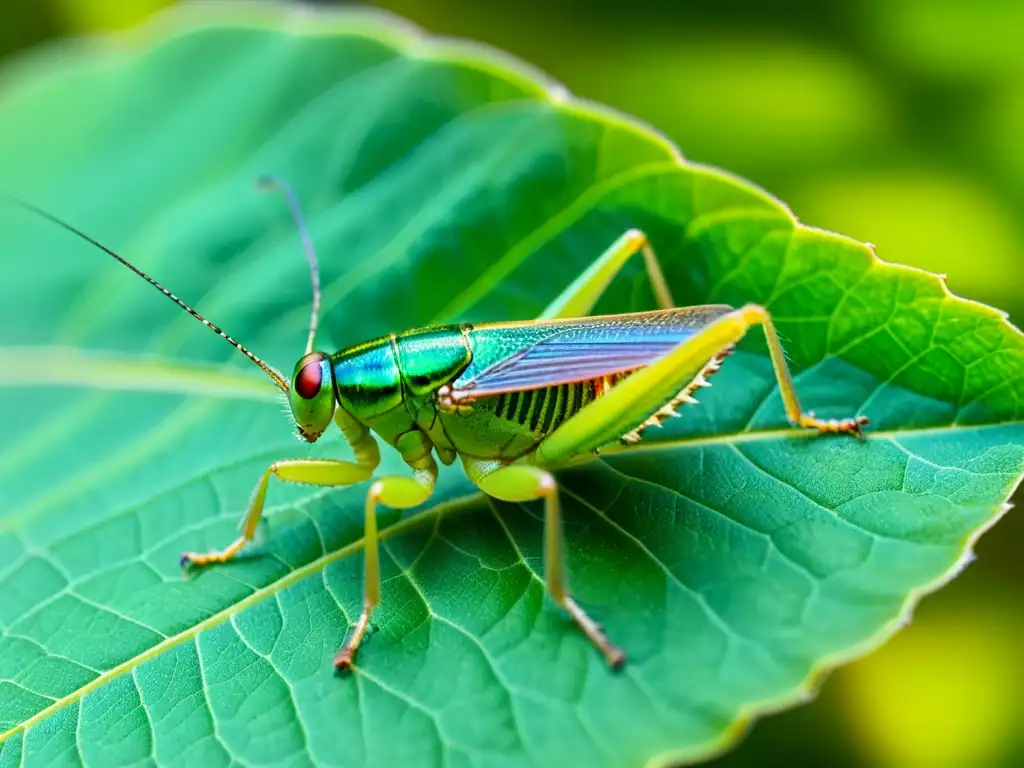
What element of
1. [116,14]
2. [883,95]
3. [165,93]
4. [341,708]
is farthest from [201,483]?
[116,14]

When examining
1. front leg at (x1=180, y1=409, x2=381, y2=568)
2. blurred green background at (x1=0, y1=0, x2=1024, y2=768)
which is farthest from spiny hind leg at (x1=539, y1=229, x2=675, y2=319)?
blurred green background at (x1=0, y1=0, x2=1024, y2=768)

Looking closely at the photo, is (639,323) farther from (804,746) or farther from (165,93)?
(165,93)

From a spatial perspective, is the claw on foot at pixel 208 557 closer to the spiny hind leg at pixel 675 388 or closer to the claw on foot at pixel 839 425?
the spiny hind leg at pixel 675 388

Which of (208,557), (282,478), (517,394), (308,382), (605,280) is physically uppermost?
(605,280)

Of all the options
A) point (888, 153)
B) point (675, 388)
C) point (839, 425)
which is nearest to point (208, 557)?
point (675, 388)

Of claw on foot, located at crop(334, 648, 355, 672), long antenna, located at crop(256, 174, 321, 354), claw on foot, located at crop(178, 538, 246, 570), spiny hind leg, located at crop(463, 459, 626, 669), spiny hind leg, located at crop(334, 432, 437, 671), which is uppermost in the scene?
long antenna, located at crop(256, 174, 321, 354)

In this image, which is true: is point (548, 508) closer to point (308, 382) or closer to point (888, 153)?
point (308, 382)

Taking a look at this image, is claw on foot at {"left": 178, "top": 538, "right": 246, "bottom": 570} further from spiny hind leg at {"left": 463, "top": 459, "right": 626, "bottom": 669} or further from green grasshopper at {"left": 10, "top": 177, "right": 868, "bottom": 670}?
spiny hind leg at {"left": 463, "top": 459, "right": 626, "bottom": 669}
